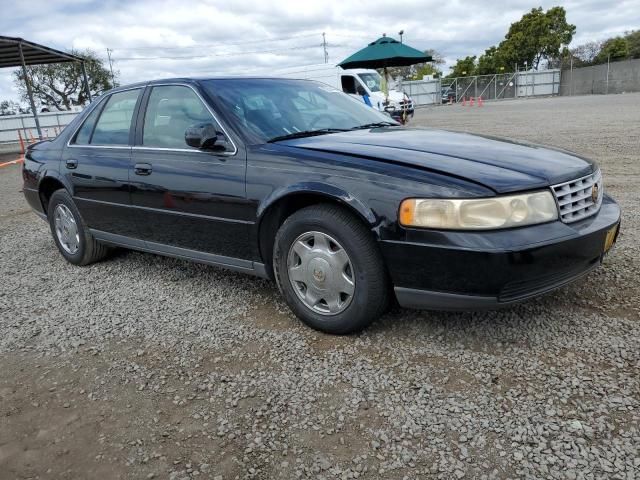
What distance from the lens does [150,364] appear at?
9.30 feet

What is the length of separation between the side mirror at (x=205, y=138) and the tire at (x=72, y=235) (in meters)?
1.78

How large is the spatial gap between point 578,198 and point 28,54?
19.5 m

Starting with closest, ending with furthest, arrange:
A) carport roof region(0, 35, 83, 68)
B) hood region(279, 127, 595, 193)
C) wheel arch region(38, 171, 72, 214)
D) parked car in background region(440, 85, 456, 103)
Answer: hood region(279, 127, 595, 193)
wheel arch region(38, 171, 72, 214)
carport roof region(0, 35, 83, 68)
parked car in background region(440, 85, 456, 103)

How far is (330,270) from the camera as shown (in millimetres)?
2861

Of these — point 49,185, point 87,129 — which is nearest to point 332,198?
point 87,129

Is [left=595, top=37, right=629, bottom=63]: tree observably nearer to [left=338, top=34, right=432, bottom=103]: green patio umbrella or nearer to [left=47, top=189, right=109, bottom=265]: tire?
[left=338, top=34, right=432, bottom=103]: green patio umbrella

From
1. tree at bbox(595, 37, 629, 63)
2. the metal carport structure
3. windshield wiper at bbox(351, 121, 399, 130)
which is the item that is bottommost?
windshield wiper at bbox(351, 121, 399, 130)

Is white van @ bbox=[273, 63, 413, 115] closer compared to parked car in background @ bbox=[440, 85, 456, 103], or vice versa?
white van @ bbox=[273, 63, 413, 115]

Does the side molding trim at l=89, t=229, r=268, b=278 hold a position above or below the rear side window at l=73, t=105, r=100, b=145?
below

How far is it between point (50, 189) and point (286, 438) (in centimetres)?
372

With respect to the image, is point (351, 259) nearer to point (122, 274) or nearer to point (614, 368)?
point (614, 368)

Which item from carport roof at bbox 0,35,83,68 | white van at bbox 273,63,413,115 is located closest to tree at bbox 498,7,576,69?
white van at bbox 273,63,413,115

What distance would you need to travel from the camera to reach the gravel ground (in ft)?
6.61

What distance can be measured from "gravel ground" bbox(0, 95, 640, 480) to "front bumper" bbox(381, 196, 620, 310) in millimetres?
343
